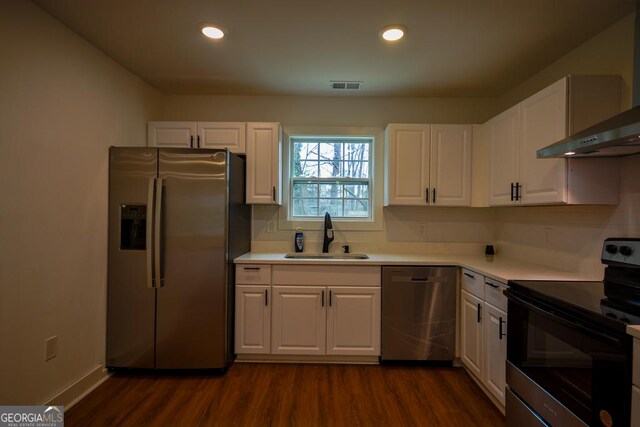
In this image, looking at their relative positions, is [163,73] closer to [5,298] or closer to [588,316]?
[5,298]

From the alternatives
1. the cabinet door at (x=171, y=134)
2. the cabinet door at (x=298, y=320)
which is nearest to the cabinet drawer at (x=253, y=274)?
the cabinet door at (x=298, y=320)

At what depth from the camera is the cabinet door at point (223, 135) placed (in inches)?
108

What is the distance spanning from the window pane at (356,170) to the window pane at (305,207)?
0.47 meters

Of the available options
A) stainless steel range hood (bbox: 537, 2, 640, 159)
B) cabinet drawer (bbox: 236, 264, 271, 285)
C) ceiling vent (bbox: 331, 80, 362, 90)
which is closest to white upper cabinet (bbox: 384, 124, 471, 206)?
ceiling vent (bbox: 331, 80, 362, 90)

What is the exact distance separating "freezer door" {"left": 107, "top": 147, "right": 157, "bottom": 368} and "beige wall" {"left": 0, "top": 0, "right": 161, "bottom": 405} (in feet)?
0.23

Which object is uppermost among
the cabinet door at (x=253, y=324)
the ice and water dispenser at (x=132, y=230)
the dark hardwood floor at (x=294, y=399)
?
the ice and water dispenser at (x=132, y=230)

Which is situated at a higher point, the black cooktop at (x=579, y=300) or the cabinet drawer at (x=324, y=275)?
the black cooktop at (x=579, y=300)

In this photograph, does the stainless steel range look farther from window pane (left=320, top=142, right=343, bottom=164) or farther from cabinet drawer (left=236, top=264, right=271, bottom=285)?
window pane (left=320, top=142, right=343, bottom=164)

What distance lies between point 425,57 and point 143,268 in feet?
9.14

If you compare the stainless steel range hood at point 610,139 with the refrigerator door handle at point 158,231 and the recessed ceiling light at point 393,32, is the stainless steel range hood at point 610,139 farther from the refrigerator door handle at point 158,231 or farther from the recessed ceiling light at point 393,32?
the refrigerator door handle at point 158,231

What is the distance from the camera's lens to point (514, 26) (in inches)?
73.8

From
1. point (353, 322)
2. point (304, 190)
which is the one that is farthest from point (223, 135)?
point (353, 322)

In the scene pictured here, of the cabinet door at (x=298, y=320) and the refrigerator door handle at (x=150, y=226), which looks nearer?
the refrigerator door handle at (x=150, y=226)

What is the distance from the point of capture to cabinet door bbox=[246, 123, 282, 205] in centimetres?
275
